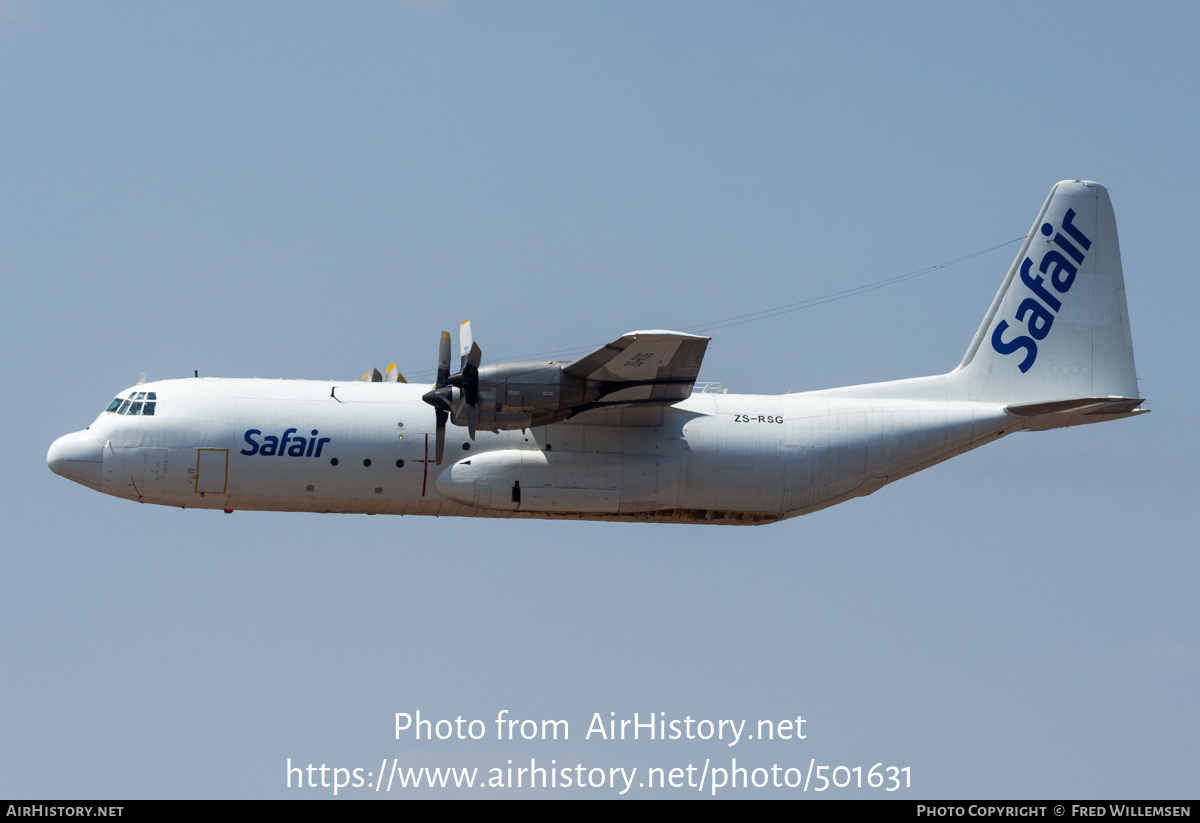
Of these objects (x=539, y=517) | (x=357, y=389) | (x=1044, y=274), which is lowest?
(x=539, y=517)

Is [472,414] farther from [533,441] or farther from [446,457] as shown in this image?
[533,441]

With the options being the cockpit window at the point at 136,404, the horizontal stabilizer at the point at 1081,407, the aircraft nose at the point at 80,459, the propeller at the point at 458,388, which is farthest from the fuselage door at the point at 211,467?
the horizontal stabilizer at the point at 1081,407

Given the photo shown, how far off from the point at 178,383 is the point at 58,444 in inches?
99.7

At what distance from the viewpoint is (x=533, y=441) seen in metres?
30.6

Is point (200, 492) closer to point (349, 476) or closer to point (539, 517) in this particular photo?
point (349, 476)

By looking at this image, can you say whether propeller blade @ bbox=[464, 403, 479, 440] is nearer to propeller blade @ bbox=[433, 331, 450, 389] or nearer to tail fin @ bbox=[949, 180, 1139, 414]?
propeller blade @ bbox=[433, 331, 450, 389]

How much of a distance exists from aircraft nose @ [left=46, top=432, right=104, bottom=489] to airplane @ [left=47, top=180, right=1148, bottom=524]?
1.1 inches

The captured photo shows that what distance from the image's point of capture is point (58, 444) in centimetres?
3025

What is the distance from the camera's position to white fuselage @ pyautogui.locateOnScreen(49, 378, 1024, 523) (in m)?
29.8

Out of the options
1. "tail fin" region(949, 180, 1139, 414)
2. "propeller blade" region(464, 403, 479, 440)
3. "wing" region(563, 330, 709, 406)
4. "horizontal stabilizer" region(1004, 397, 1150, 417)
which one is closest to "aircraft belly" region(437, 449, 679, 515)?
"propeller blade" region(464, 403, 479, 440)

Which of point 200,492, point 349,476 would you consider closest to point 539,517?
point 349,476

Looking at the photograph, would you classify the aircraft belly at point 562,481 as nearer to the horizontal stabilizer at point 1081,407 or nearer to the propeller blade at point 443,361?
the propeller blade at point 443,361

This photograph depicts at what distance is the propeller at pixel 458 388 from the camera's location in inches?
1144
